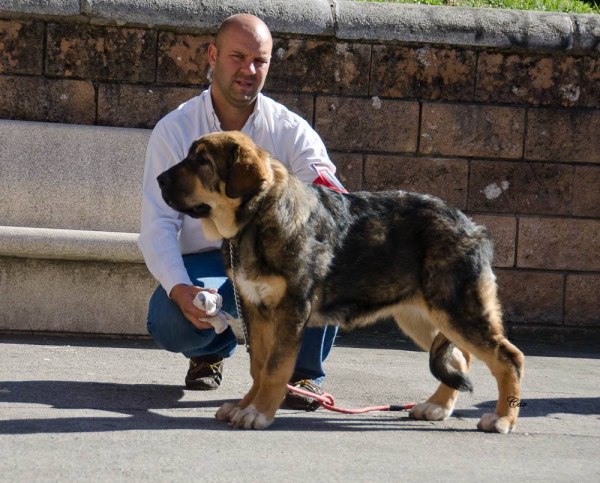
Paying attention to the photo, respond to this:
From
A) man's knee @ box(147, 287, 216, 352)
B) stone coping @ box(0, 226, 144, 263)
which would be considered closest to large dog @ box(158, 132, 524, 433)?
man's knee @ box(147, 287, 216, 352)

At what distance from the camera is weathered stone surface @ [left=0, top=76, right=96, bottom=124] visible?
294 inches

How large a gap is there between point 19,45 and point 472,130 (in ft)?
11.8

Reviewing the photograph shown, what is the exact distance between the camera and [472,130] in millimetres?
7746

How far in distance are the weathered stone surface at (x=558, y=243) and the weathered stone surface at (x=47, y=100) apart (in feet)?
11.8

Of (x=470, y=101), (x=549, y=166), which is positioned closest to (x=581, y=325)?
(x=549, y=166)

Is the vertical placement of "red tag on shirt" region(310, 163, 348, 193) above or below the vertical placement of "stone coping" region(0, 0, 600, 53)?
below

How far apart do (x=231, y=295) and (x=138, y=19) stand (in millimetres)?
2894

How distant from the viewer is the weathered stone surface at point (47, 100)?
24.5ft

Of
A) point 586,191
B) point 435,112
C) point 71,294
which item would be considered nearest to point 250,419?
point 71,294

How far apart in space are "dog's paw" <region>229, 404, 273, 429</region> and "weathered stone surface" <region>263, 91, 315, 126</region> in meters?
3.54

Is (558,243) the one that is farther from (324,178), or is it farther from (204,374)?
(204,374)

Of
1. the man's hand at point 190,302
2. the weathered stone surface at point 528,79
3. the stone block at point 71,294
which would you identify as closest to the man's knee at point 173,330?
the man's hand at point 190,302

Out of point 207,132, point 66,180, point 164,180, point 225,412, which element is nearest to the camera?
point 164,180

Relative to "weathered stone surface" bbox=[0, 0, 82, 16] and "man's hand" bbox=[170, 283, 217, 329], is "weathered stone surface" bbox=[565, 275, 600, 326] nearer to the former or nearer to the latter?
"man's hand" bbox=[170, 283, 217, 329]
